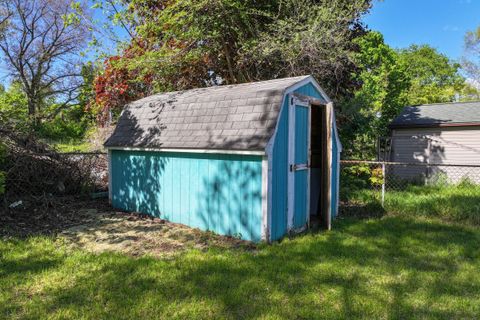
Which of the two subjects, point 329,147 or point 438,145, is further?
point 438,145

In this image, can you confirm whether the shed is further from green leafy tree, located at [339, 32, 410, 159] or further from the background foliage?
green leafy tree, located at [339, 32, 410, 159]

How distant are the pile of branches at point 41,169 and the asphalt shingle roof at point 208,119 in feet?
5.76

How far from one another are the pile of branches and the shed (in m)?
1.83

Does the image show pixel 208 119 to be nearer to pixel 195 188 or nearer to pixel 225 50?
pixel 195 188

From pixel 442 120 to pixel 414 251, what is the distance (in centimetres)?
1088

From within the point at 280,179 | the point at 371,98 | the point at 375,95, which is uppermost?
the point at 375,95

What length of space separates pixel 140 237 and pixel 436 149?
12.9 m

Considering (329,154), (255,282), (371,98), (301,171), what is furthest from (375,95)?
(255,282)

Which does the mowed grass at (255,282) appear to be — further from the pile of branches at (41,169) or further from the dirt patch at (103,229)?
the pile of branches at (41,169)

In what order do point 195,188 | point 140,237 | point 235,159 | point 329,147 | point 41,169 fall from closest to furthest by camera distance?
point 235,159 → point 140,237 → point 195,188 → point 329,147 → point 41,169

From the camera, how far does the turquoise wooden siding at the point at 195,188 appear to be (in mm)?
4949

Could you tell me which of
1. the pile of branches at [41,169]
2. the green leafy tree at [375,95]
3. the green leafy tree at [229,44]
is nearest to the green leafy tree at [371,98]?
the green leafy tree at [375,95]

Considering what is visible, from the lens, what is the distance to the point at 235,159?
5.05 metres

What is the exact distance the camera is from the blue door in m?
5.36
